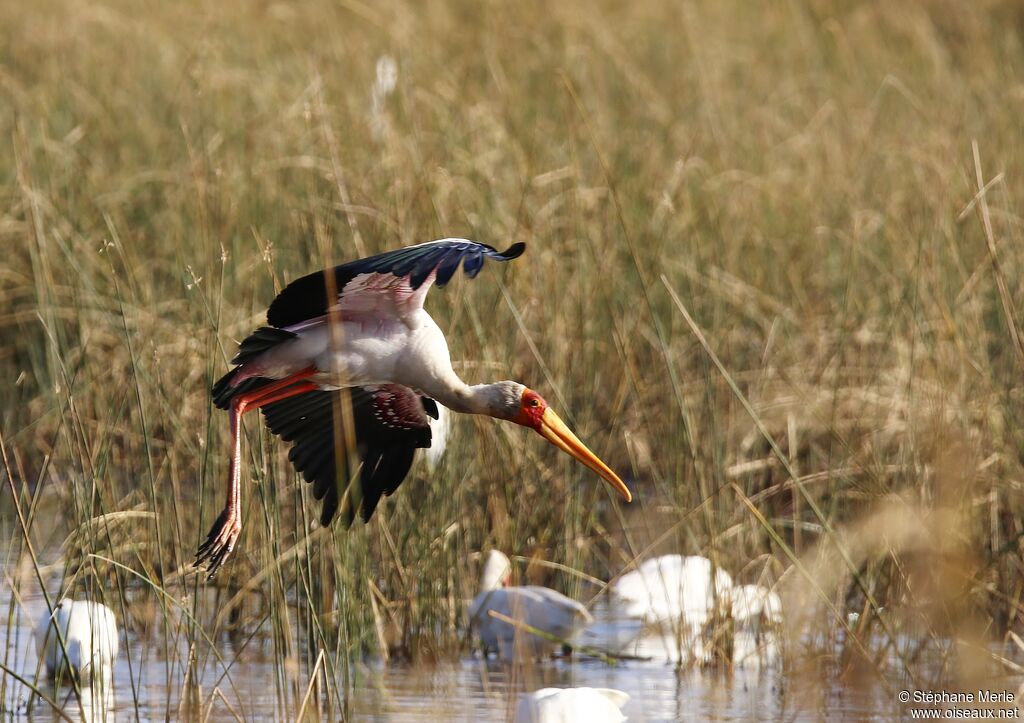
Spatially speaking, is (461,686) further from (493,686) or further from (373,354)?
(373,354)

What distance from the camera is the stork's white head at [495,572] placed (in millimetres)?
5195

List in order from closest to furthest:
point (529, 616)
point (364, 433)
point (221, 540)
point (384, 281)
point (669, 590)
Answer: point (221, 540), point (384, 281), point (364, 433), point (529, 616), point (669, 590)

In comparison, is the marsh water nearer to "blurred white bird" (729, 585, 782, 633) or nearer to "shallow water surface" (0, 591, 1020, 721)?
"shallow water surface" (0, 591, 1020, 721)

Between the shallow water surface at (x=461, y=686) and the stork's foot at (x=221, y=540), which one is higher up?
the stork's foot at (x=221, y=540)

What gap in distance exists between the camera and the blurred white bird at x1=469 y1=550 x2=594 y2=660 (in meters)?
4.89

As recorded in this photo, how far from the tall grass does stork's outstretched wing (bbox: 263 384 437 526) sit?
0.17 m

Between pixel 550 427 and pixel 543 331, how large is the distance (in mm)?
1503

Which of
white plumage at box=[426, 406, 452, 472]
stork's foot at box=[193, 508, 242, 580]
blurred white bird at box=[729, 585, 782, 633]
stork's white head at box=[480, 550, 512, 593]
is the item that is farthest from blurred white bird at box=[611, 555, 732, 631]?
stork's foot at box=[193, 508, 242, 580]

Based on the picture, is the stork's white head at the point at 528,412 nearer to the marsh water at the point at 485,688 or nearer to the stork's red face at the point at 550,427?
the stork's red face at the point at 550,427

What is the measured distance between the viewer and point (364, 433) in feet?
15.6

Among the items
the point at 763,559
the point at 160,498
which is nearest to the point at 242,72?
the point at 160,498

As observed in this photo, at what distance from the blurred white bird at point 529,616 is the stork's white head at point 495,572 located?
3cm

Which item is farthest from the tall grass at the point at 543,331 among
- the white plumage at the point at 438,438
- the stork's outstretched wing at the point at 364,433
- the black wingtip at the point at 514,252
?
→ the black wingtip at the point at 514,252

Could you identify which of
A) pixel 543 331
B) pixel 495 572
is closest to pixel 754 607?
pixel 495 572
